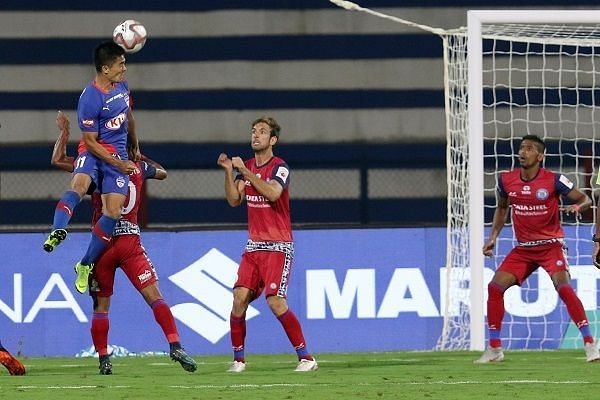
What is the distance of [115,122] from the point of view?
1007 centimetres

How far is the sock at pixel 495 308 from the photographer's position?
11688mm

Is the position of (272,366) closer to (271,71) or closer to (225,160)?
(225,160)

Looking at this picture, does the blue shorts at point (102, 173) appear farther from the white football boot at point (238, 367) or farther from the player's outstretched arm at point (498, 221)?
the player's outstretched arm at point (498, 221)

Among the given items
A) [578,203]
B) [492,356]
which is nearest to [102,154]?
[492,356]

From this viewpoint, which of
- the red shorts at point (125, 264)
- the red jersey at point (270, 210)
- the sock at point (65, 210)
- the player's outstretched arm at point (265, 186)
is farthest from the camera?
the red jersey at point (270, 210)

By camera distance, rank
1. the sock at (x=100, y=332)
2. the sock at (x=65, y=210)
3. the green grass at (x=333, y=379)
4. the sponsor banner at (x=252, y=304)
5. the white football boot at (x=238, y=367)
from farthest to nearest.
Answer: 1. the sponsor banner at (x=252, y=304)
2. the white football boot at (x=238, y=367)
3. the sock at (x=100, y=332)
4. the sock at (x=65, y=210)
5. the green grass at (x=333, y=379)

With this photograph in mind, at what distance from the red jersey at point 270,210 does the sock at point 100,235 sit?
43.3 inches

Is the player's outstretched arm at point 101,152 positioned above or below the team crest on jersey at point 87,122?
below

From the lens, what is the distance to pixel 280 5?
19.1 m

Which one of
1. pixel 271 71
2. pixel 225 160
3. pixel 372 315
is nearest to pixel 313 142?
pixel 271 71

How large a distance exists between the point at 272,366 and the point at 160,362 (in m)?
Result: 1.26

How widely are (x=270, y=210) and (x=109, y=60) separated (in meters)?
1.56

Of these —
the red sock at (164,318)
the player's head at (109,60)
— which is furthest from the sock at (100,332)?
the player's head at (109,60)

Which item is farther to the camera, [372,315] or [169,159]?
[169,159]
